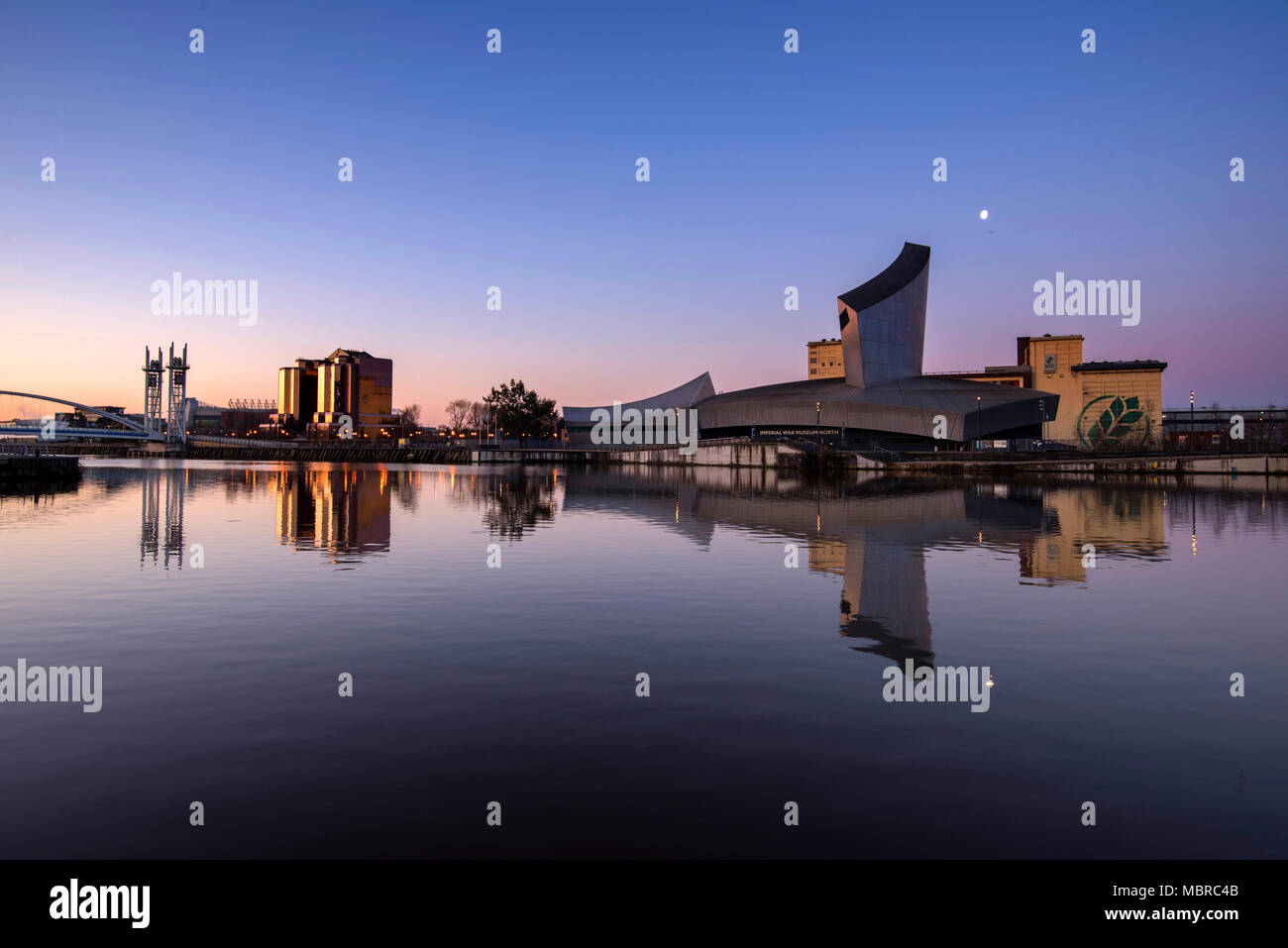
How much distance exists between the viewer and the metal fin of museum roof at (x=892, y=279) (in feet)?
378

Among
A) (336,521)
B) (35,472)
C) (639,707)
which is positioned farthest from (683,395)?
(639,707)

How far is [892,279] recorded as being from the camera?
11825 cm

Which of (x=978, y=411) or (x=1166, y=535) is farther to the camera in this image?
(x=978, y=411)

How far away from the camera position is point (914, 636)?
11.9m

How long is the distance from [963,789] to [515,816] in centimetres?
353

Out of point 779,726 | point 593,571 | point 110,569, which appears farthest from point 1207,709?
point 110,569

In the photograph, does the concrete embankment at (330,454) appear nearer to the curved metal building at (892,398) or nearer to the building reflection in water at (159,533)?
the curved metal building at (892,398)

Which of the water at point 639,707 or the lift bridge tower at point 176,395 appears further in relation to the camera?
the lift bridge tower at point 176,395

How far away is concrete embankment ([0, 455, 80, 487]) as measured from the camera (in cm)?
6188

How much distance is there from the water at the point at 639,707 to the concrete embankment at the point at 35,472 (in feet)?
171

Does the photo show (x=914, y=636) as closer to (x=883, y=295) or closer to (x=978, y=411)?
(x=978, y=411)

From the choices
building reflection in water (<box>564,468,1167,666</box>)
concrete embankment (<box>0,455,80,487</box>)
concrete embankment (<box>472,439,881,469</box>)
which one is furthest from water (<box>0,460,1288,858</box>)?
concrete embankment (<box>472,439,881,469</box>)

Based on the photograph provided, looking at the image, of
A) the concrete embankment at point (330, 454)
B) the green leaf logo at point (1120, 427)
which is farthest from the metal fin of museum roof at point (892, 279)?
the concrete embankment at point (330, 454)
